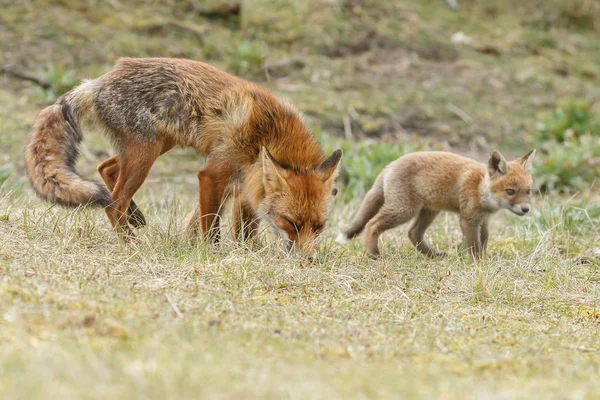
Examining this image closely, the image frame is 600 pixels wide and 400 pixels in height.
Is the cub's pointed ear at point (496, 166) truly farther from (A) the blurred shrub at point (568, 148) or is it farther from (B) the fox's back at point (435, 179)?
(A) the blurred shrub at point (568, 148)

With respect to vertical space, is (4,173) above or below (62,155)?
below

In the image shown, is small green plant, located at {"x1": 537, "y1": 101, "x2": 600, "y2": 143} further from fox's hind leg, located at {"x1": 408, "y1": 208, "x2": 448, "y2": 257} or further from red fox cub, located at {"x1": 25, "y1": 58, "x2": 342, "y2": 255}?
red fox cub, located at {"x1": 25, "y1": 58, "x2": 342, "y2": 255}

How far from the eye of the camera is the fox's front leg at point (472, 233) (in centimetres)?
655

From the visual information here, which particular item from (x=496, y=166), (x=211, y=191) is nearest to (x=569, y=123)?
(x=496, y=166)

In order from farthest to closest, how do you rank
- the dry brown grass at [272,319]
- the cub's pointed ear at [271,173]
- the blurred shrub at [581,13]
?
1. the blurred shrub at [581,13]
2. the cub's pointed ear at [271,173]
3. the dry brown grass at [272,319]

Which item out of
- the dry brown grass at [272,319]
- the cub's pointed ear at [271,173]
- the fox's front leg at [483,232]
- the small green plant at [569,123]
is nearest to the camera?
the dry brown grass at [272,319]

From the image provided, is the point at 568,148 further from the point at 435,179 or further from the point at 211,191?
the point at 211,191

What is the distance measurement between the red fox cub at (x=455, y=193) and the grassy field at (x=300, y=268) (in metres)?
0.29

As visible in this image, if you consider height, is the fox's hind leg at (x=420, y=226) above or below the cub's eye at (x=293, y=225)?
below

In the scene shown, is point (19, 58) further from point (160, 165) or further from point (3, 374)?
point (3, 374)

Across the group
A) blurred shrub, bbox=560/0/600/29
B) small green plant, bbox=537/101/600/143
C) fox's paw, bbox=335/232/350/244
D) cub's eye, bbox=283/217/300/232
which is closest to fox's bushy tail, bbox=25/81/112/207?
cub's eye, bbox=283/217/300/232

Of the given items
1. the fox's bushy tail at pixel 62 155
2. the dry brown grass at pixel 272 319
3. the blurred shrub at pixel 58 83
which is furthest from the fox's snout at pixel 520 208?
the blurred shrub at pixel 58 83

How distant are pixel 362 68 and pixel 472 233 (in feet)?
25.9

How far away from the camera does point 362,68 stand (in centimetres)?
1395
